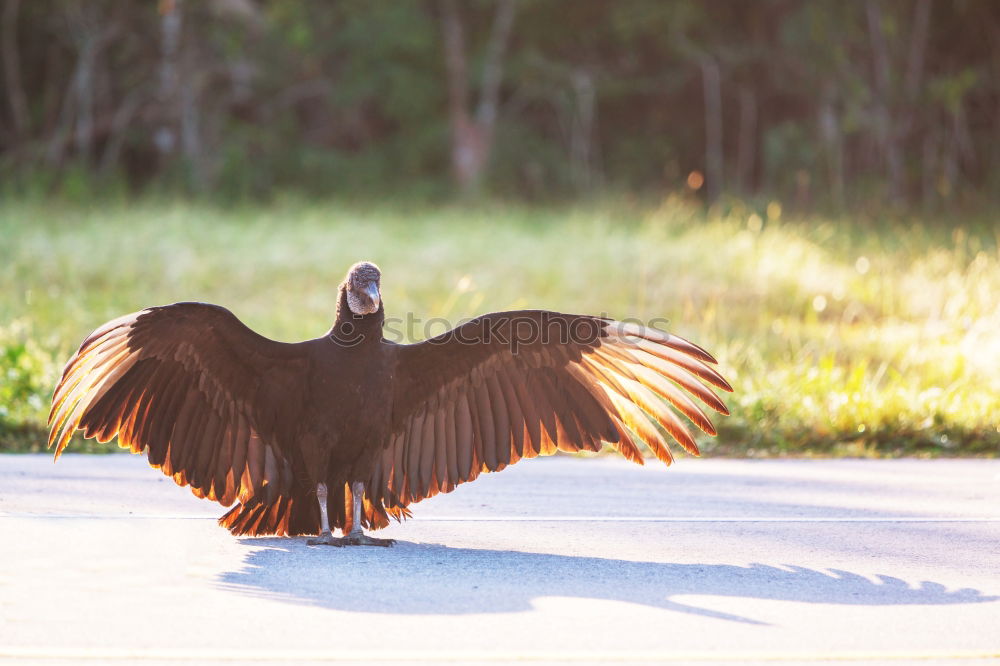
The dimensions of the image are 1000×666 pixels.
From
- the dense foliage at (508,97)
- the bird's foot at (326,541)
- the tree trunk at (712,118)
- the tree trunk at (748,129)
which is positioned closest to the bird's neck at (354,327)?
the bird's foot at (326,541)

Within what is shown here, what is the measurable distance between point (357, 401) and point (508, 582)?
0.72 meters

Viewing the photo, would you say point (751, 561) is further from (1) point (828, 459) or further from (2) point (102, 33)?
(2) point (102, 33)

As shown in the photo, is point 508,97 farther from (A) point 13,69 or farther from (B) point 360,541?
(B) point 360,541

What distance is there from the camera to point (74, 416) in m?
3.62

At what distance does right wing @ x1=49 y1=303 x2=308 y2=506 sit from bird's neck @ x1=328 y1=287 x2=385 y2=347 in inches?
5.4

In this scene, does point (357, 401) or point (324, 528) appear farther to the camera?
point (324, 528)

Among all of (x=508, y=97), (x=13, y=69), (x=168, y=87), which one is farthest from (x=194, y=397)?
(x=508, y=97)

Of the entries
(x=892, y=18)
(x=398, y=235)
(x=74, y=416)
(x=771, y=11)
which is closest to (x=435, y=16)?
(x=771, y=11)

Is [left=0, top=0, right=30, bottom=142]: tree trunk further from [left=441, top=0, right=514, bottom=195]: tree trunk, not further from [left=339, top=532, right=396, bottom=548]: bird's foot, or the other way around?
[left=339, top=532, right=396, bottom=548]: bird's foot

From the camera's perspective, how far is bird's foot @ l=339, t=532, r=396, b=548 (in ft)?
12.7

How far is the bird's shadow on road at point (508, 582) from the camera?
333cm

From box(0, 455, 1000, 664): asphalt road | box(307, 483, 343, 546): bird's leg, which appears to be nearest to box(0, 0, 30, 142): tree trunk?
box(0, 455, 1000, 664): asphalt road

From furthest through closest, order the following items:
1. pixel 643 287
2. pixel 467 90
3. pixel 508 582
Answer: pixel 467 90, pixel 643 287, pixel 508 582

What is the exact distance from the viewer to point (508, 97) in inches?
861
